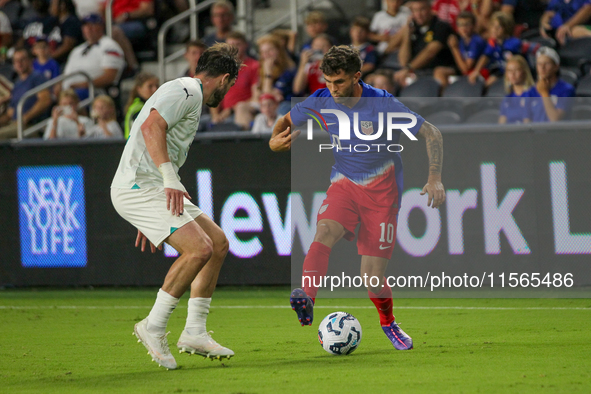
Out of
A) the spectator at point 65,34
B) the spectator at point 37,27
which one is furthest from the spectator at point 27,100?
the spectator at point 37,27

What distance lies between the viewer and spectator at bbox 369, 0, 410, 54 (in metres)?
12.1

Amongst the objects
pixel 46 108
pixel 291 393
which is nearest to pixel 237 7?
pixel 46 108

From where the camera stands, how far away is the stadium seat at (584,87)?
965cm

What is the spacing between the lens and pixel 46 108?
12.8 meters

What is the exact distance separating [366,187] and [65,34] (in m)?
9.80

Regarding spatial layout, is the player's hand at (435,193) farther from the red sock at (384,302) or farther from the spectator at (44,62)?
the spectator at (44,62)

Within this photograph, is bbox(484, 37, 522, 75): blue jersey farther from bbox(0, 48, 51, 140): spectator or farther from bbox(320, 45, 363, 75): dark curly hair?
bbox(0, 48, 51, 140): spectator

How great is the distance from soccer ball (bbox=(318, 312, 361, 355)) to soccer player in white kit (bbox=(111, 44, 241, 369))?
2.30 feet

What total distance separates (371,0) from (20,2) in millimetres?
7000

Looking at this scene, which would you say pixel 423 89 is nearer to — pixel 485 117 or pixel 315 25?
pixel 485 117

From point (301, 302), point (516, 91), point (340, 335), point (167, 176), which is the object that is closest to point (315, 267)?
point (301, 302)

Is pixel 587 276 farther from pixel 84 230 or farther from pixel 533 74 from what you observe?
pixel 84 230

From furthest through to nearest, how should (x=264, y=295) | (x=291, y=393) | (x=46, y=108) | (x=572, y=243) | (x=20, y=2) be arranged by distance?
(x=20, y=2)
(x=46, y=108)
(x=264, y=295)
(x=572, y=243)
(x=291, y=393)

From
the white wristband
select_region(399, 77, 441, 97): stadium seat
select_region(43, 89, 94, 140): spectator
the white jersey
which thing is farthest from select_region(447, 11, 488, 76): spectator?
the white wristband
